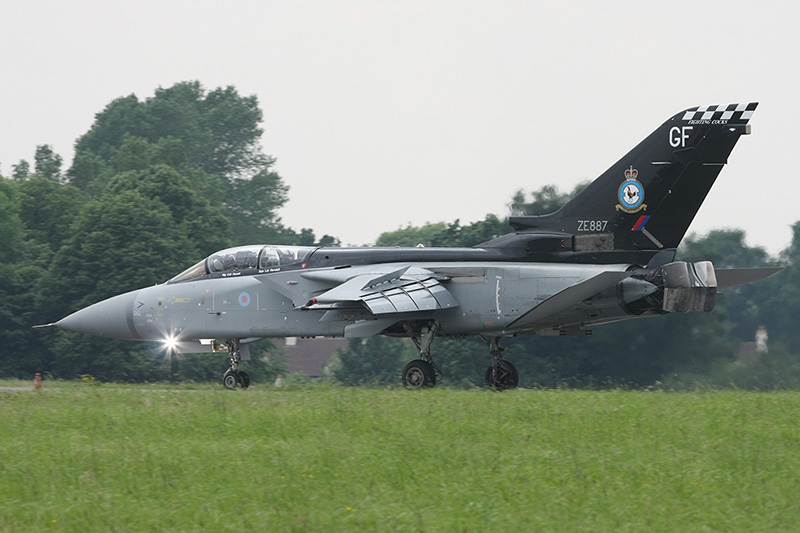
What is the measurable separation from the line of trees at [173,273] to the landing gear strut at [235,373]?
2728 mm

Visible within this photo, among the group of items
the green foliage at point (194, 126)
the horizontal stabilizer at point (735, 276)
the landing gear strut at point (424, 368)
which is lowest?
the landing gear strut at point (424, 368)

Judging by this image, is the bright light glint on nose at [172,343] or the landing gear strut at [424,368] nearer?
the landing gear strut at [424,368]

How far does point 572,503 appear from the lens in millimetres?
10172

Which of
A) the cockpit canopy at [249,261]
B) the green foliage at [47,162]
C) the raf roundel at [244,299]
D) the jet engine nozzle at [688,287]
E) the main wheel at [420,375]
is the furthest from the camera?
the green foliage at [47,162]

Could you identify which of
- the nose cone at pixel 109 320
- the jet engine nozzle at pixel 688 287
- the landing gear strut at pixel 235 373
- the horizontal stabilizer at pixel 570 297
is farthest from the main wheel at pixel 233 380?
the jet engine nozzle at pixel 688 287

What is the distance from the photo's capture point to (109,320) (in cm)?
2361

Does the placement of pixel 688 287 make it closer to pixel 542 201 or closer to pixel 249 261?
pixel 249 261

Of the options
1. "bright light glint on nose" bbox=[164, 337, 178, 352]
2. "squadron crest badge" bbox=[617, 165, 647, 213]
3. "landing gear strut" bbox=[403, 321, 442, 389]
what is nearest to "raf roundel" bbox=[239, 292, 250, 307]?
"bright light glint on nose" bbox=[164, 337, 178, 352]

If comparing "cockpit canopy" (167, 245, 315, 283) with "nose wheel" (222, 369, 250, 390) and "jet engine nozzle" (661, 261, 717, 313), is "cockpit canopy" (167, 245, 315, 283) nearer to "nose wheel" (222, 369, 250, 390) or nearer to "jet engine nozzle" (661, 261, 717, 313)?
"nose wheel" (222, 369, 250, 390)

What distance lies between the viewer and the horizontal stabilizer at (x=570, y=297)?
18.5 m

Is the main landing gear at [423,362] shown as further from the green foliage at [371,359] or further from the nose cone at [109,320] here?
the green foliage at [371,359]

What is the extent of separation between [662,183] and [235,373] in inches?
382

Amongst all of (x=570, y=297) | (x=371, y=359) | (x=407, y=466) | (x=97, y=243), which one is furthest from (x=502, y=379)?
(x=371, y=359)

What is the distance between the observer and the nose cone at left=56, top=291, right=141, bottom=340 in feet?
76.9
